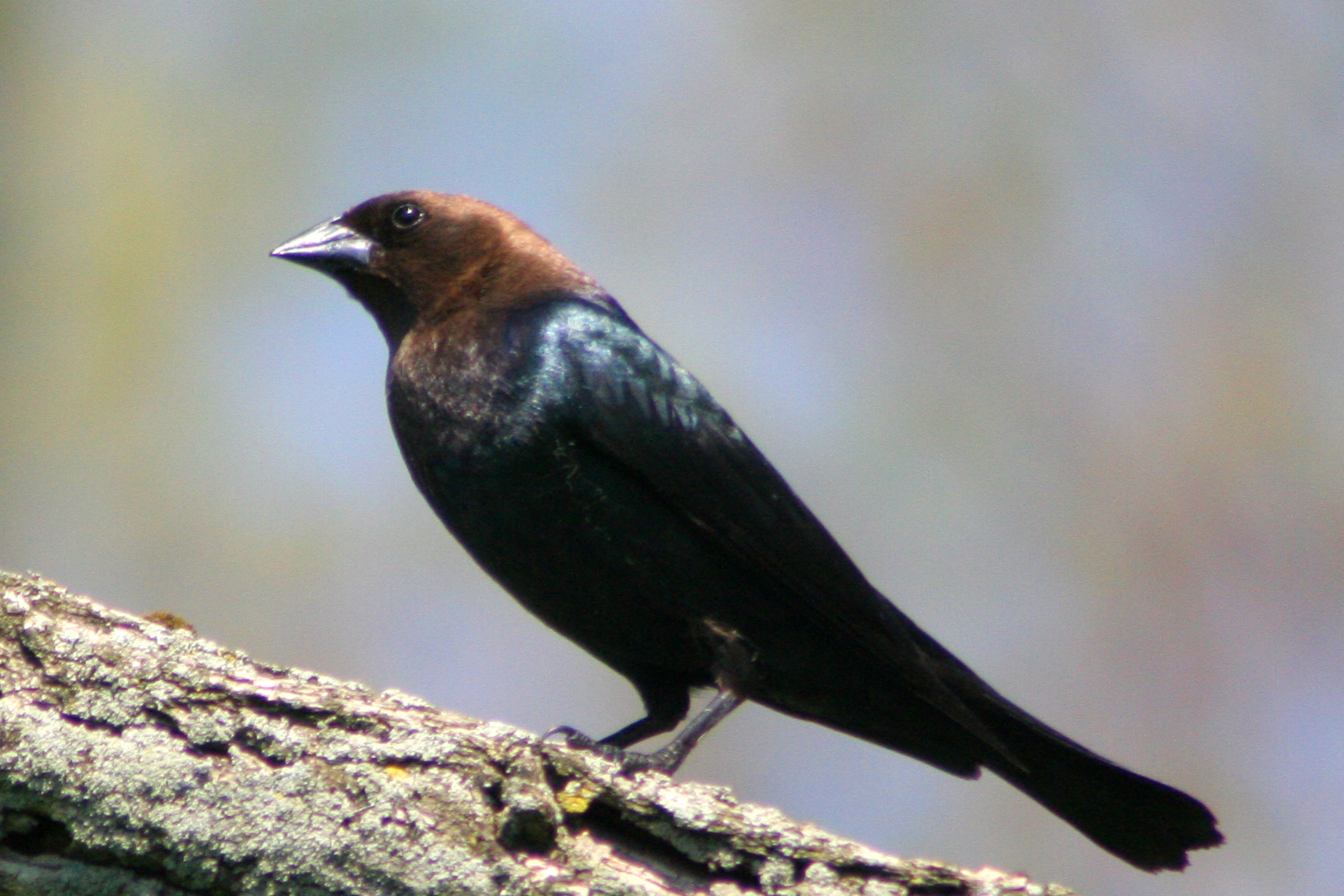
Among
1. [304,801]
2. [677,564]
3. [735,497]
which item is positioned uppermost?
[735,497]

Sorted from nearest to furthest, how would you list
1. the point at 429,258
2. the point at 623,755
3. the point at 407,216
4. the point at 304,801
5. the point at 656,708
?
the point at 304,801, the point at 623,755, the point at 656,708, the point at 429,258, the point at 407,216

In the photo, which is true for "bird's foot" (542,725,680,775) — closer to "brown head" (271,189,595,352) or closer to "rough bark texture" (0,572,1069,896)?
"rough bark texture" (0,572,1069,896)

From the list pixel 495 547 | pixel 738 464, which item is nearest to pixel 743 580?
pixel 738 464

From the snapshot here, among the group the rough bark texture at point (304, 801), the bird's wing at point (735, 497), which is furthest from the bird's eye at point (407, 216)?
the rough bark texture at point (304, 801)

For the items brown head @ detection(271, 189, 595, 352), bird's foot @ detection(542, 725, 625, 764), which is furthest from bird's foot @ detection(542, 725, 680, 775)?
brown head @ detection(271, 189, 595, 352)

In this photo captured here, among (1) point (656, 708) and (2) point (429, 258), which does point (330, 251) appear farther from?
(1) point (656, 708)

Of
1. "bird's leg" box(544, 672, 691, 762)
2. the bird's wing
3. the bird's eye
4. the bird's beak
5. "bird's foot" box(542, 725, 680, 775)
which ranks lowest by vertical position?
"bird's foot" box(542, 725, 680, 775)

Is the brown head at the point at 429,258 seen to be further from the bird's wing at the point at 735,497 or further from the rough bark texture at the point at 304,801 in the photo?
the rough bark texture at the point at 304,801

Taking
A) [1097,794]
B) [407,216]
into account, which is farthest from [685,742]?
[407,216]

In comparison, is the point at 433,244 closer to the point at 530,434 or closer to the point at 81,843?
the point at 530,434
